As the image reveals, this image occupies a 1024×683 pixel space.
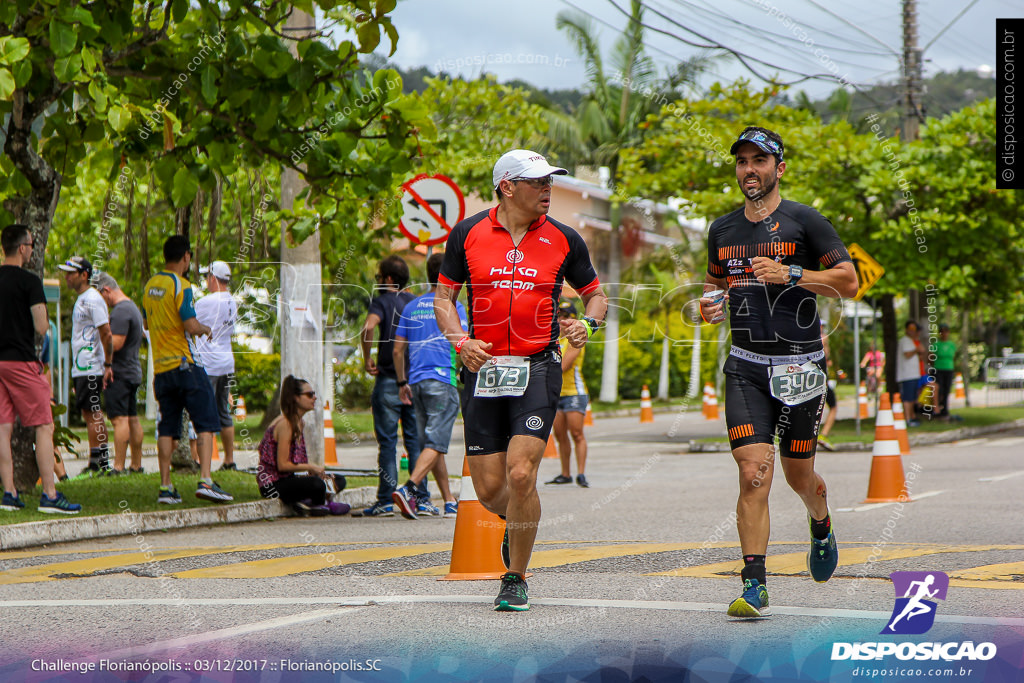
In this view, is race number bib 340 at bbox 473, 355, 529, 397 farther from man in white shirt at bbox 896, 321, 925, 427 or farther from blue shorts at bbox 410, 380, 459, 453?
man in white shirt at bbox 896, 321, 925, 427

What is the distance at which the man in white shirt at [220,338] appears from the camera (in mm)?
11594

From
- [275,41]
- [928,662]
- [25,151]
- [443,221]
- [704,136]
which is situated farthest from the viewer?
[704,136]

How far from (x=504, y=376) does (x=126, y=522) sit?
16.0 ft

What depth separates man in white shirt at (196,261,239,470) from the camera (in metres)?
11.6

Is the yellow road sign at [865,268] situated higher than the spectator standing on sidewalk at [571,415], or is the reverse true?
the yellow road sign at [865,268]

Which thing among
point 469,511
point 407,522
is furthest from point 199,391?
point 469,511

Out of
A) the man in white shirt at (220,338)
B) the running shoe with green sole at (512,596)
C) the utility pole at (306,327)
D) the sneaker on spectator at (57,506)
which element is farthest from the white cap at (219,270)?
the running shoe with green sole at (512,596)

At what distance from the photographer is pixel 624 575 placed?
611 centimetres

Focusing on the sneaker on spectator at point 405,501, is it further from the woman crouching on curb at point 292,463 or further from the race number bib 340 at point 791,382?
the race number bib 340 at point 791,382

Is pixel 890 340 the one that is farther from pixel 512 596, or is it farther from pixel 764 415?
pixel 512 596

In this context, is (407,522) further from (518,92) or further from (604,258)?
(604,258)

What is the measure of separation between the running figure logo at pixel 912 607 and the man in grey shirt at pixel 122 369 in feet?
29.8

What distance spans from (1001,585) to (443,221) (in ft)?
23.1

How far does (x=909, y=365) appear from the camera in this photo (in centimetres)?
2031
